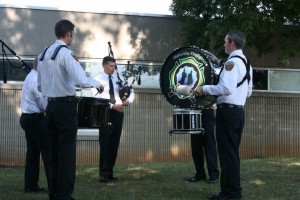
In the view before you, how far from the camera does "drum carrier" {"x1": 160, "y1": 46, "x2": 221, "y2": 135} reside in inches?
269

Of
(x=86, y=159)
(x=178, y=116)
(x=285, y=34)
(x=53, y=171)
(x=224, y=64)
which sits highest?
(x=285, y=34)

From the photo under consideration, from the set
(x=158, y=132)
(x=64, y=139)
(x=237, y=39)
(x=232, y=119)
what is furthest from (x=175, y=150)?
(x=64, y=139)

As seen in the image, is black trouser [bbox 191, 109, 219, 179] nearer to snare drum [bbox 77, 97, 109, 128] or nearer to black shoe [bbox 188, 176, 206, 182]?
black shoe [bbox 188, 176, 206, 182]

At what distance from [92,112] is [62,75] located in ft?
2.47

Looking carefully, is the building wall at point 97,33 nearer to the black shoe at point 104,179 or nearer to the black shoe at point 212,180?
the black shoe at point 104,179

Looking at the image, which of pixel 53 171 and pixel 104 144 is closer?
pixel 53 171

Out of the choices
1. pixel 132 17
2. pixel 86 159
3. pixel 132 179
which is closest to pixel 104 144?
pixel 132 179

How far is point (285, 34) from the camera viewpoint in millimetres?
15094

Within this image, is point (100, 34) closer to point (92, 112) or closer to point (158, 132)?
point (158, 132)

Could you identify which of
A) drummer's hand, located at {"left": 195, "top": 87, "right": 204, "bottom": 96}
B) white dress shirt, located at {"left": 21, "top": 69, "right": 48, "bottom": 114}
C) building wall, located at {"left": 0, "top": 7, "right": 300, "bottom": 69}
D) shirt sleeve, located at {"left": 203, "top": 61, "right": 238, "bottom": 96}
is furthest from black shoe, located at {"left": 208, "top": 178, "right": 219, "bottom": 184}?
building wall, located at {"left": 0, "top": 7, "right": 300, "bottom": 69}

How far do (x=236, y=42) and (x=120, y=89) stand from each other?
2735 mm

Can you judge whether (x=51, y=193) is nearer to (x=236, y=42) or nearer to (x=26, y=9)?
(x=236, y=42)

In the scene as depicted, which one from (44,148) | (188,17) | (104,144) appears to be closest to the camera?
(44,148)

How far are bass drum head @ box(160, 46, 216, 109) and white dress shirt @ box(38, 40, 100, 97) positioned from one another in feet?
5.11
